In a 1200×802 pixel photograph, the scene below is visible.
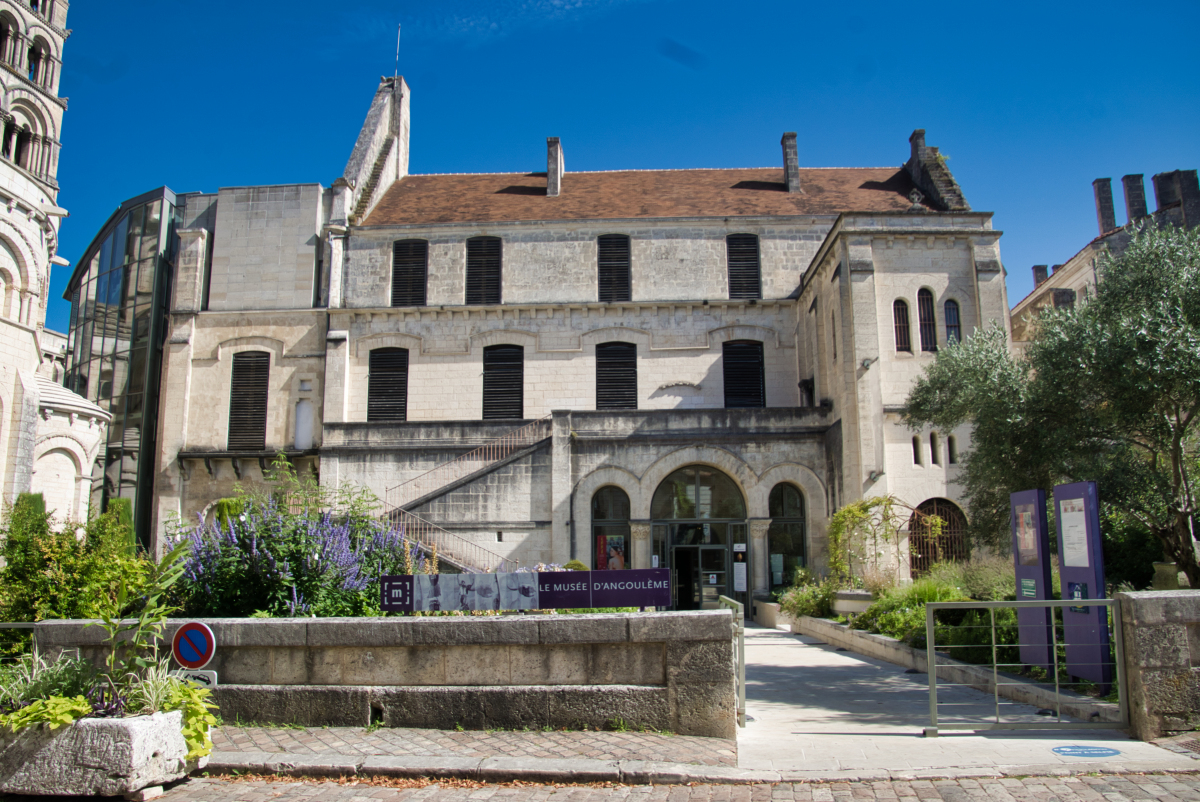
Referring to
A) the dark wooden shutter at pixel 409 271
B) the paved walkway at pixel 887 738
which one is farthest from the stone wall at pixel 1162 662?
the dark wooden shutter at pixel 409 271

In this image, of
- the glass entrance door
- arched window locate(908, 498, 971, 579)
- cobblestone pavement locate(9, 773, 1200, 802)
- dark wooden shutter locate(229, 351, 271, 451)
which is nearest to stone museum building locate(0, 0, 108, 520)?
dark wooden shutter locate(229, 351, 271, 451)

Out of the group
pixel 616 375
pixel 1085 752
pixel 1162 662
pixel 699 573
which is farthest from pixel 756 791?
pixel 616 375

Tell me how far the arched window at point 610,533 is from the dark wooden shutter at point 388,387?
274 inches

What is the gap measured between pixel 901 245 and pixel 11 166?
70.5ft

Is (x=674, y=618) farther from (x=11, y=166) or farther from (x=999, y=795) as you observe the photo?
(x=11, y=166)

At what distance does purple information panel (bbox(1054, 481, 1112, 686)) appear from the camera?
785 cm

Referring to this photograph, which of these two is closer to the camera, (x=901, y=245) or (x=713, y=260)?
(x=901, y=245)

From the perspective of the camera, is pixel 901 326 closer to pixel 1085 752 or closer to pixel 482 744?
pixel 1085 752

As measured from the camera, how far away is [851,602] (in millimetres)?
16375

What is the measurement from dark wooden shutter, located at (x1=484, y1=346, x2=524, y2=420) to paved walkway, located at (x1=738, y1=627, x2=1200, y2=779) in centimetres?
1435

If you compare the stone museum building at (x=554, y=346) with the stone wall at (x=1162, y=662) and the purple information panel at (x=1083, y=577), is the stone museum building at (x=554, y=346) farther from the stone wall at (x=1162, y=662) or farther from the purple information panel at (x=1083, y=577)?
the stone wall at (x=1162, y=662)

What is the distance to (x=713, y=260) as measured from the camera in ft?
80.8

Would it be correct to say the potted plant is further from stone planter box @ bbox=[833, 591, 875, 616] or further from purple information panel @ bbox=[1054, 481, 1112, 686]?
stone planter box @ bbox=[833, 591, 875, 616]

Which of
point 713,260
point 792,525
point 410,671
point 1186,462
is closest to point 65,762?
point 410,671
